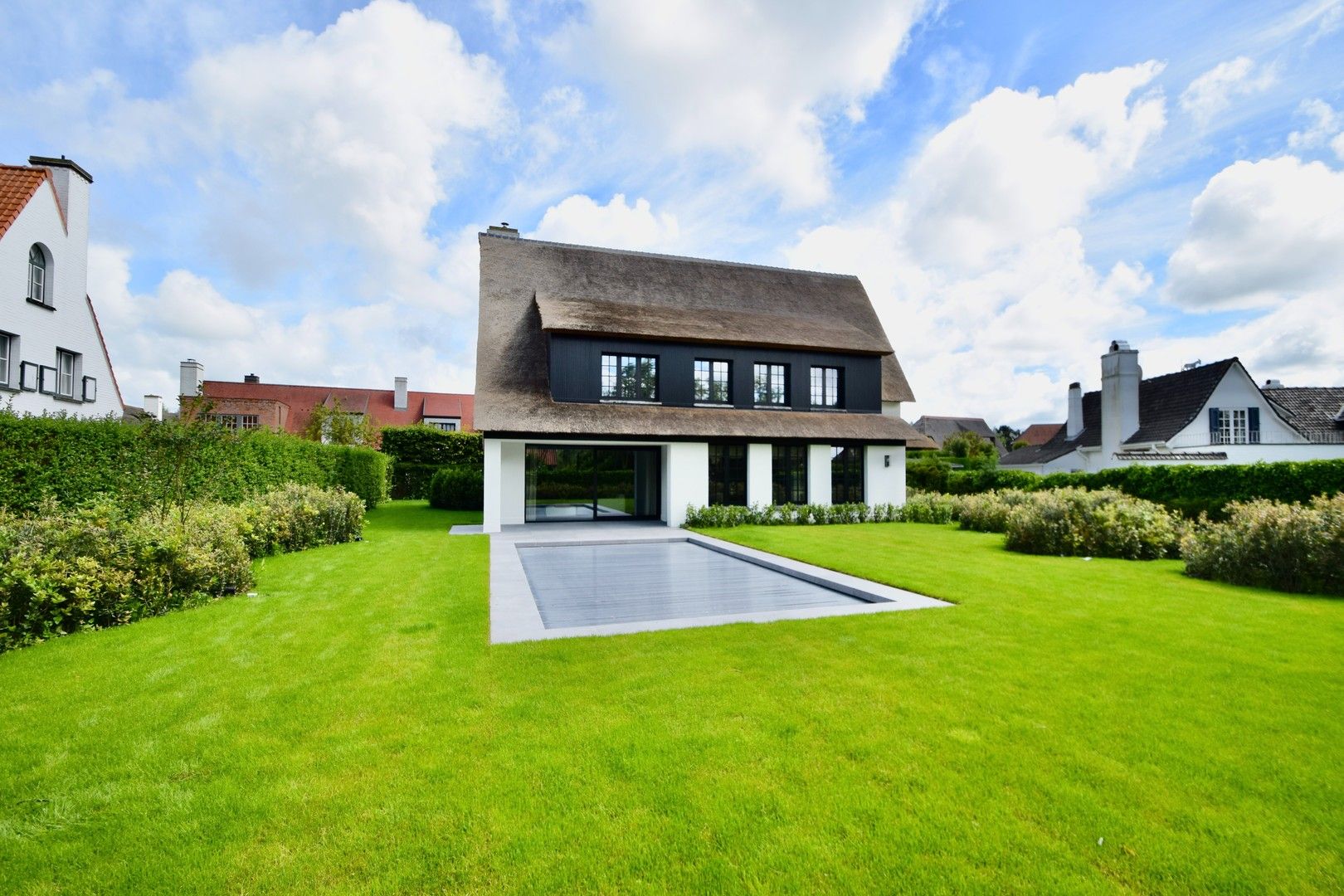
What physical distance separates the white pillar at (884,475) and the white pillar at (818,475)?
1.45 metres

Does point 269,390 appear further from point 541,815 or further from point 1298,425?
point 1298,425

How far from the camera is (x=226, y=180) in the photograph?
11969 millimetres

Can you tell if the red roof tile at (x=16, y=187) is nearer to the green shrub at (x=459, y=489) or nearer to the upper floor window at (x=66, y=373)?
the upper floor window at (x=66, y=373)

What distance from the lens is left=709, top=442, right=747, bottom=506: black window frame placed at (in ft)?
58.7

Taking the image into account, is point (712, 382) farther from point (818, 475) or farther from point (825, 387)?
point (818, 475)

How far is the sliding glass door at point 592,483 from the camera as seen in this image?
58.6 feet

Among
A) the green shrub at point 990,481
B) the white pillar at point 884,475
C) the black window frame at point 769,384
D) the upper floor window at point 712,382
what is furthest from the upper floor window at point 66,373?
the green shrub at point 990,481

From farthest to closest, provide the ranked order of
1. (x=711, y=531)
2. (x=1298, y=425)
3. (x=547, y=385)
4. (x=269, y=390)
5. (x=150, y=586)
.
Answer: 1. (x=269, y=390)
2. (x=1298, y=425)
3. (x=547, y=385)
4. (x=711, y=531)
5. (x=150, y=586)

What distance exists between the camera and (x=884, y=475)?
19484 millimetres

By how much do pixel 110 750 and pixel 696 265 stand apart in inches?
835

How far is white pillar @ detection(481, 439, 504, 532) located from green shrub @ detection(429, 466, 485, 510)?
19.0 feet

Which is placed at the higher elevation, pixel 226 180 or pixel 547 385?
pixel 226 180

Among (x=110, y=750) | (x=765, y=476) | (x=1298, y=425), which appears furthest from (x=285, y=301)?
(x=1298, y=425)

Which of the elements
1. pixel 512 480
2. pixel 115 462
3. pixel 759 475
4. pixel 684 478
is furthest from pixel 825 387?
pixel 115 462
